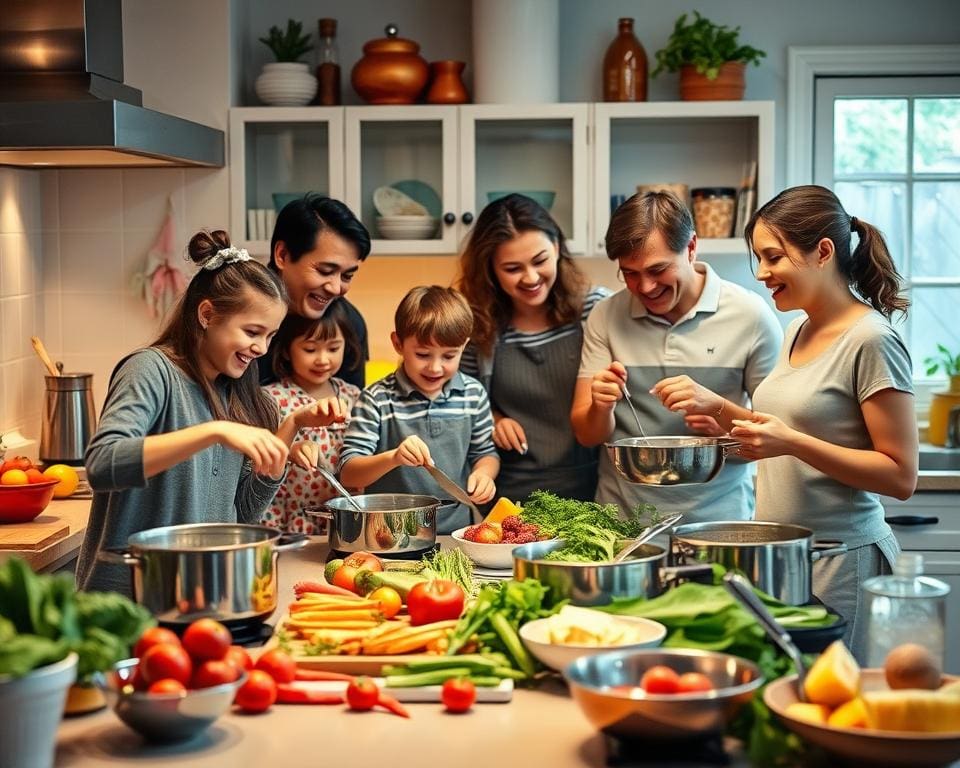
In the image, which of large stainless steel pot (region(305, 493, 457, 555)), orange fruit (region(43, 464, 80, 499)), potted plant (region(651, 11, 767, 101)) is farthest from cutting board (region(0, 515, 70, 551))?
potted plant (region(651, 11, 767, 101))

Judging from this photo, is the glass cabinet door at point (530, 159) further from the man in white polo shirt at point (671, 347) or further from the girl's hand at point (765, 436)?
the girl's hand at point (765, 436)

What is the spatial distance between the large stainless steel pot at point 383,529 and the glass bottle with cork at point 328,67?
214 cm

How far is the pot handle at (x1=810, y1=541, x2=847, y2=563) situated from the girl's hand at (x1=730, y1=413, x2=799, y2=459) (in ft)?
0.88

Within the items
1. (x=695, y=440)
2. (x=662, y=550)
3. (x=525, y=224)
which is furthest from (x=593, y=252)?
(x=662, y=550)

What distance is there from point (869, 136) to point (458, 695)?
10.8ft

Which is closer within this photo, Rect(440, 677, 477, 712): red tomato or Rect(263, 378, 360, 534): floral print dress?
Rect(440, 677, 477, 712): red tomato

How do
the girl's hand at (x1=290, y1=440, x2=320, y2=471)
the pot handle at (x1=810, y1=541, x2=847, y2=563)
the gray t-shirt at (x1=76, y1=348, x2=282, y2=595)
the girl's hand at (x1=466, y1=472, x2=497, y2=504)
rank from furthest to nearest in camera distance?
the girl's hand at (x1=466, y1=472, x2=497, y2=504)
the girl's hand at (x1=290, y1=440, x2=320, y2=471)
the gray t-shirt at (x1=76, y1=348, x2=282, y2=595)
the pot handle at (x1=810, y1=541, x2=847, y2=563)

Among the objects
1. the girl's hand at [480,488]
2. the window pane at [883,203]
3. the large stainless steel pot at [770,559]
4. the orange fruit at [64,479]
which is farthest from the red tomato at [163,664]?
the window pane at [883,203]

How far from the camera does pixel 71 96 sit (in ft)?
10.0

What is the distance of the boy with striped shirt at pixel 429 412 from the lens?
278 centimetres

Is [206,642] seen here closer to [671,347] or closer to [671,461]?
[671,461]

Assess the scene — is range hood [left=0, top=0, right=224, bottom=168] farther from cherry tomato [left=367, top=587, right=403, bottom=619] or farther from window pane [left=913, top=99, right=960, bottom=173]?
window pane [left=913, top=99, right=960, bottom=173]

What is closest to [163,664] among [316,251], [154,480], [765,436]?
[154,480]

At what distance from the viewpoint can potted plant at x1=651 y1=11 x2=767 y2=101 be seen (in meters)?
3.99
